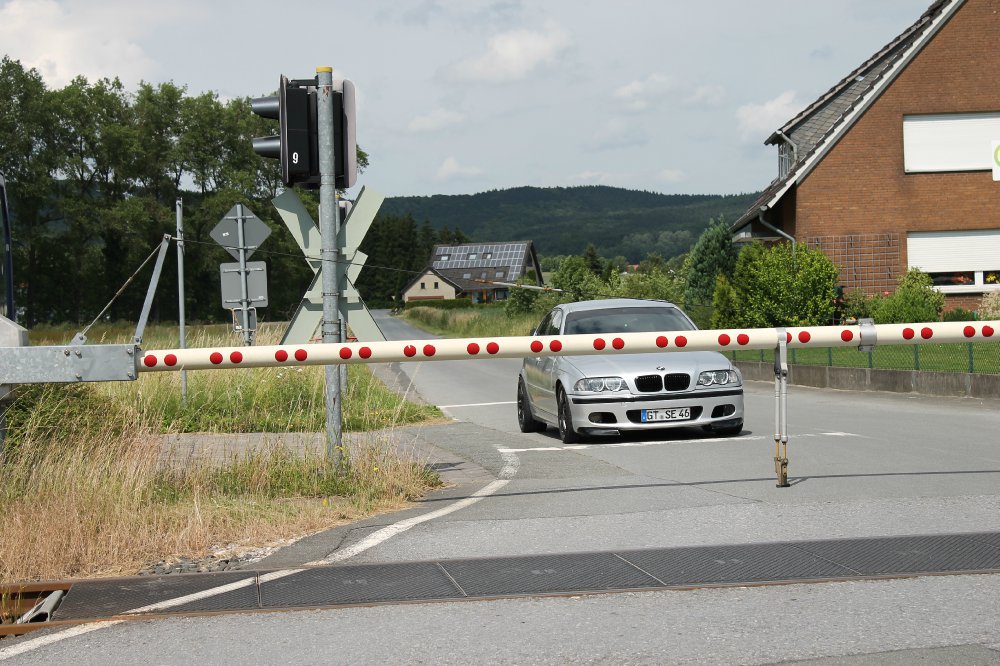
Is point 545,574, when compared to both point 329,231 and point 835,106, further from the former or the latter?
point 835,106

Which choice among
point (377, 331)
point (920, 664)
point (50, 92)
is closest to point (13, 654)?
point (920, 664)

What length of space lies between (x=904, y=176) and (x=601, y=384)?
85.3 feet

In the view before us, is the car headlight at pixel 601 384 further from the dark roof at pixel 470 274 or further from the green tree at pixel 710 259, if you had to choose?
the dark roof at pixel 470 274

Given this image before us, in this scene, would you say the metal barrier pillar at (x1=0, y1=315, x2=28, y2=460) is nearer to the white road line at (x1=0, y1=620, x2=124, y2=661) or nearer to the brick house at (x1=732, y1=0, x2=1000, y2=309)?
the white road line at (x1=0, y1=620, x2=124, y2=661)

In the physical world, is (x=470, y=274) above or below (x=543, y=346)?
above

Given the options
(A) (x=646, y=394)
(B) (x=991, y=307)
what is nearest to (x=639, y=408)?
(A) (x=646, y=394)

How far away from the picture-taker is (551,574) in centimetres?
584

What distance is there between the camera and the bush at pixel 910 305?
31.2 metres

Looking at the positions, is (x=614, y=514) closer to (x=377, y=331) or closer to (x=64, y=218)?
(x=377, y=331)

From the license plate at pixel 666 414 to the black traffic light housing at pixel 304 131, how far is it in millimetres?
4612

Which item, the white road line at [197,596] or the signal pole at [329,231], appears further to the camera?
the signal pole at [329,231]

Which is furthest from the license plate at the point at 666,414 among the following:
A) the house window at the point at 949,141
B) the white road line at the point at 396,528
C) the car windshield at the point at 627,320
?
the house window at the point at 949,141

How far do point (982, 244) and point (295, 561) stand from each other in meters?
33.2

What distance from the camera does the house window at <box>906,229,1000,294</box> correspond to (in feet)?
116
